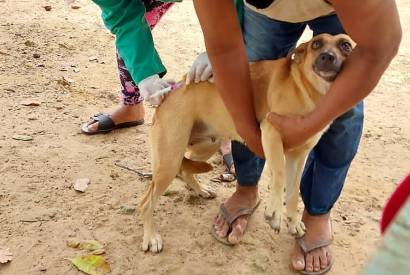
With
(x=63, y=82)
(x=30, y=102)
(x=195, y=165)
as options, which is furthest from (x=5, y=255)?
(x=63, y=82)

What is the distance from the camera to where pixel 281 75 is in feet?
7.81

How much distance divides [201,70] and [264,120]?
0.39 meters

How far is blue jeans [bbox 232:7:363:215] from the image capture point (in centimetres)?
240

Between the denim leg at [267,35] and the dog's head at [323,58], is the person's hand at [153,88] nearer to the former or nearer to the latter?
the denim leg at [267,35]

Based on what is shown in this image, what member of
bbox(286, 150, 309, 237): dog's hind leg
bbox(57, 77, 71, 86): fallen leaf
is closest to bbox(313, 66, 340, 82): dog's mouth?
bbox(286, 150, 309, 237): dog's hind leg

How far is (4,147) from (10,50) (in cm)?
160

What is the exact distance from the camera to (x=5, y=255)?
2.60m

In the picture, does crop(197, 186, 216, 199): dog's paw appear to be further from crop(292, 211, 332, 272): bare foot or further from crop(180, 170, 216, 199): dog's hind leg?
crop(292, 211, 332, 272): bare foot

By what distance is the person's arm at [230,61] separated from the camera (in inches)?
76.4

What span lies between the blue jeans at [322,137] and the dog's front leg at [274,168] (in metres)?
0.30

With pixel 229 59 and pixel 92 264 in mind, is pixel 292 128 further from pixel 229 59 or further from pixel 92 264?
pixel 92 264

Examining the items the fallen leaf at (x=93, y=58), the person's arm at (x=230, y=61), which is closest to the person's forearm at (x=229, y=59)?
the person's arm at (x=230, y=61)

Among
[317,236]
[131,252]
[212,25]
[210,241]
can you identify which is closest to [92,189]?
[131,252]

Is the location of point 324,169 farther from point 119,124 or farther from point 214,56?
point 119,124
